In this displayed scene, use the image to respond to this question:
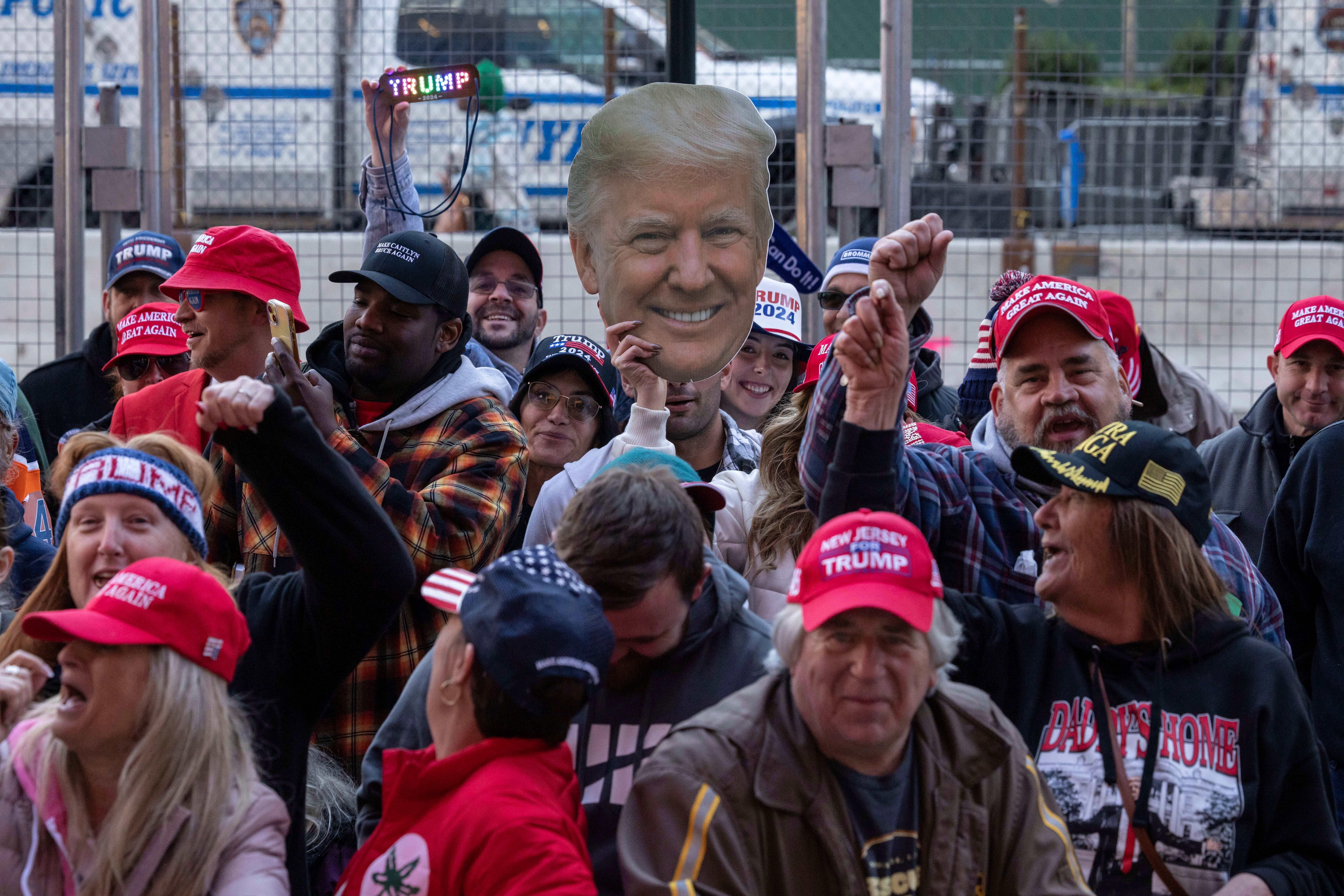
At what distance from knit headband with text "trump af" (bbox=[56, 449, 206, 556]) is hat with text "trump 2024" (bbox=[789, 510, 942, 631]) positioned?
1.14 m

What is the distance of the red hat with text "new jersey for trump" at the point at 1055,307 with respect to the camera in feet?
10.2

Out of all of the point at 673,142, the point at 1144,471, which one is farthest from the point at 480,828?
the point at 673,142

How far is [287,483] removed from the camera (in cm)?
228

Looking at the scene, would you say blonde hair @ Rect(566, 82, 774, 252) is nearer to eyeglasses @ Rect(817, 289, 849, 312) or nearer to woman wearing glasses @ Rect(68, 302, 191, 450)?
eyeglasses @ Rect(817, 289, 849, 312)

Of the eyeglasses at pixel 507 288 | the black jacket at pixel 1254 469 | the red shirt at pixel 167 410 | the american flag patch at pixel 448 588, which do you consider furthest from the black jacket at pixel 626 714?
the eyeglasses at pixel 507 288

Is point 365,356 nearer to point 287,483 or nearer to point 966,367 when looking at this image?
point 287,483

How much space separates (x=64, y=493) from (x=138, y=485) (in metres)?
0.27

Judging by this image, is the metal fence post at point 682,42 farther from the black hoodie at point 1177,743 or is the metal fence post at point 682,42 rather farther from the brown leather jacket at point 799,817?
the brown leather jacket at point 799,817

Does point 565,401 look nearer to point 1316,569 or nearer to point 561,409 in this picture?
point 561,409

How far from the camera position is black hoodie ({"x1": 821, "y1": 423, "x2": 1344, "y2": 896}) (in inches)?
91.8

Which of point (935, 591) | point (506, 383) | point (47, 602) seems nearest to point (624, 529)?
point (935, 591)

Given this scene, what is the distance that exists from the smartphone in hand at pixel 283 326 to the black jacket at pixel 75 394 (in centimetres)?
229

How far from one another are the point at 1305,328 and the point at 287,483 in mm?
3399

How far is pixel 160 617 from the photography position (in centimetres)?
216
